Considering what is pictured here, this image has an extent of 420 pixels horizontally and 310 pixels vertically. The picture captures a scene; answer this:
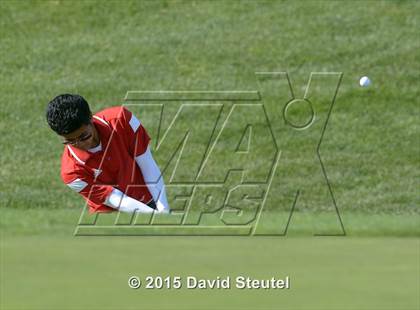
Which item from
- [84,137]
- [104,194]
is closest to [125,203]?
[104,194]

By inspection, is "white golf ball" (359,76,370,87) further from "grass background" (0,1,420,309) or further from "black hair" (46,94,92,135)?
"black hair" (46,94,92,135)

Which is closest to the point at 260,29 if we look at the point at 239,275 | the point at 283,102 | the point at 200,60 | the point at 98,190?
the point at 200,60

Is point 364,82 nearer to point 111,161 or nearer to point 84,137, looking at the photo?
point 111,161

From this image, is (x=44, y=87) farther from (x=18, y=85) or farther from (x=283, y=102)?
(x=283, y=102)

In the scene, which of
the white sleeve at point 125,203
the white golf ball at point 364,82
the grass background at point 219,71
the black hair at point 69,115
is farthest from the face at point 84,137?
the white golf ball at point 364,82

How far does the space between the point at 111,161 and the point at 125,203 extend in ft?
1.27

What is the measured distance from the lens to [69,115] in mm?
8953

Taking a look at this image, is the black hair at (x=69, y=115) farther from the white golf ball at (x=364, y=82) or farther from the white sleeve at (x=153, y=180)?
the white golf ball at (x=364, y=82)

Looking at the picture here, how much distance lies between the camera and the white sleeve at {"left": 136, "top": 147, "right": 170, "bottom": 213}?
948 centimetres

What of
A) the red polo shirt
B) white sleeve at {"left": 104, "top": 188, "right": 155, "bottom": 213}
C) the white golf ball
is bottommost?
white sleeve at {"left": 104, "top": 188, "right": 155, "bottom": 213}

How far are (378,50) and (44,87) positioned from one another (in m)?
6.53

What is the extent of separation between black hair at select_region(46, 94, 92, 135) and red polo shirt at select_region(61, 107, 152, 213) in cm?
25

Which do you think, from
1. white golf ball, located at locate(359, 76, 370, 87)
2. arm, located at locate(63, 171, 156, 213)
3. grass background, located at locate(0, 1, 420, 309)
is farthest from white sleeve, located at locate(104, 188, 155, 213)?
white golf ball, located at locate(359, 76, 370, 87)

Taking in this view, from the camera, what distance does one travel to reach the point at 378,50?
2170 cm
